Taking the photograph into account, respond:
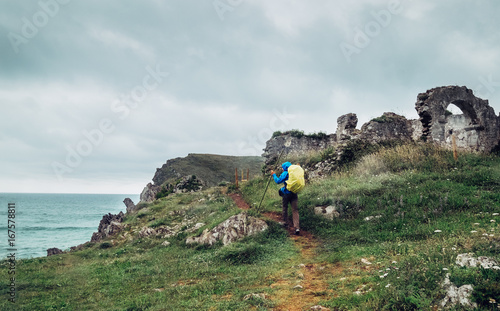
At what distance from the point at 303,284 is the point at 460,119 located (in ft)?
66.7

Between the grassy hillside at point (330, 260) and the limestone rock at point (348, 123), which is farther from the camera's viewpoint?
the limestone rock at point (348, 123)

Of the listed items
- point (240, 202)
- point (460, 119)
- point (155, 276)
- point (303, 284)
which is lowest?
point (155, 276)

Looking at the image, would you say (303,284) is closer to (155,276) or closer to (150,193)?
(155,276)

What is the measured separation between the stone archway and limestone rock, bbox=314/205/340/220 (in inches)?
420

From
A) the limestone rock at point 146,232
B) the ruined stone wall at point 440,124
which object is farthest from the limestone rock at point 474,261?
the ruined stone wall at point 440,124

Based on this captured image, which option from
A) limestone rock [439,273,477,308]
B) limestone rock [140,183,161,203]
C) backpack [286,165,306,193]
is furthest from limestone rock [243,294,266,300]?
limestone rock [140,183,161,203]

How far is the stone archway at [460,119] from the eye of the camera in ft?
57.6

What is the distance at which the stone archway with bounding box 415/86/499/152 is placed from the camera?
691 inches

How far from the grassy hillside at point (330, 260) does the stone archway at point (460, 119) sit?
13.7 ft

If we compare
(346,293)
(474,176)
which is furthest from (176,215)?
(474,176)

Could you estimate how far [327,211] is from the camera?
10.9 m

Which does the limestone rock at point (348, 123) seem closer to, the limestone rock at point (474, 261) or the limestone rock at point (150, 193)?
the limestone rock at point (474, 261)

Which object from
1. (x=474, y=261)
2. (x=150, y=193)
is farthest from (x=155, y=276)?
(x=150, y=193)

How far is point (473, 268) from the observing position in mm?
4445
